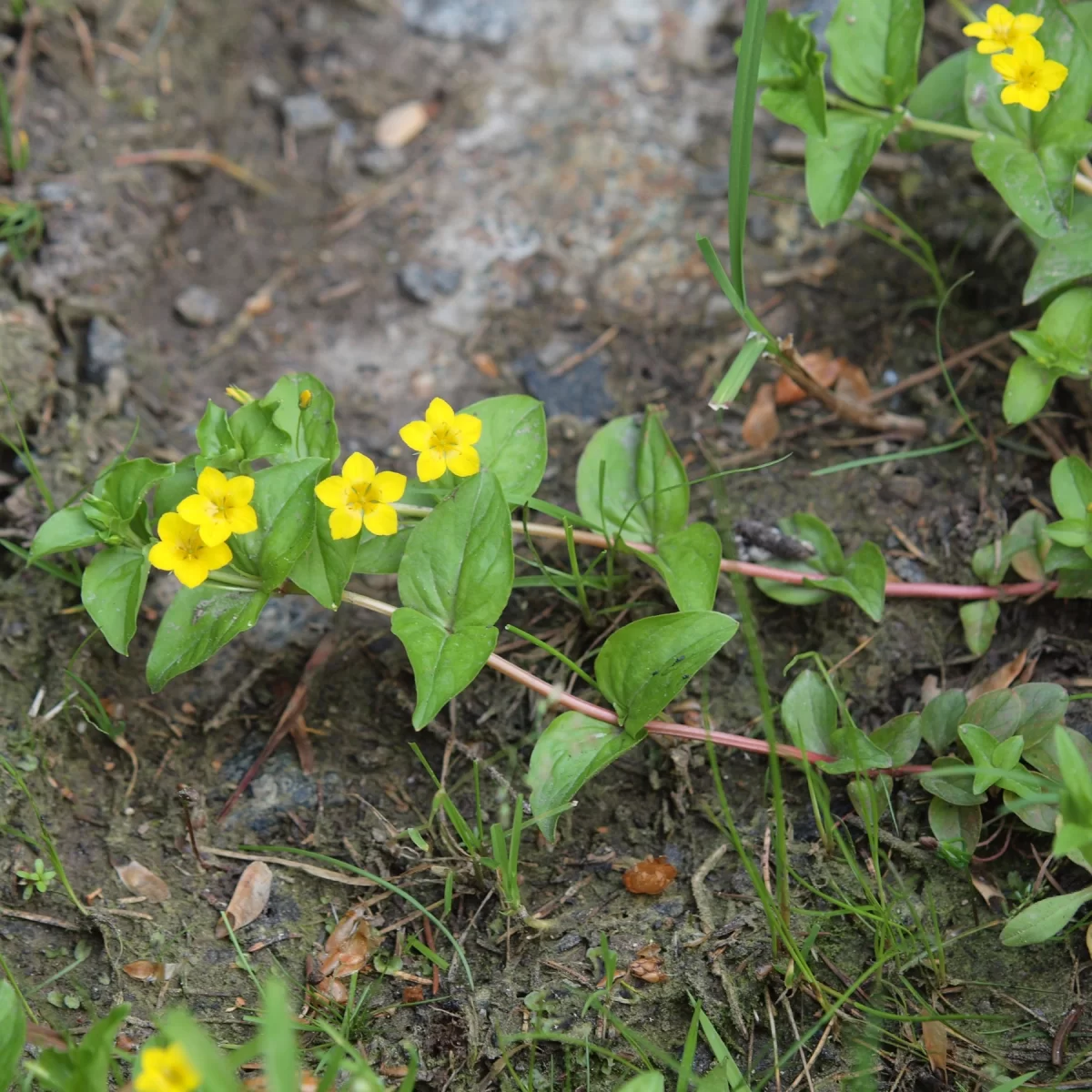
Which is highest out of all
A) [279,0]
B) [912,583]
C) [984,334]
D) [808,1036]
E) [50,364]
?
[279,0]

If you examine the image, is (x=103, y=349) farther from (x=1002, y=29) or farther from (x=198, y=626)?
(x=1002, y=29)

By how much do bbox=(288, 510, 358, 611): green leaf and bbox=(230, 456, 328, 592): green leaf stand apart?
1.4 inches

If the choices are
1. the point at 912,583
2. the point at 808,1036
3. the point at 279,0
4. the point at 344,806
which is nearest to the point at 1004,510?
the point at 912,583

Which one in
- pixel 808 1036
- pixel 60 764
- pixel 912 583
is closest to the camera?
pixel 808 1036

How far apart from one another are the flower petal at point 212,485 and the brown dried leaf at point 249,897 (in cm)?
95

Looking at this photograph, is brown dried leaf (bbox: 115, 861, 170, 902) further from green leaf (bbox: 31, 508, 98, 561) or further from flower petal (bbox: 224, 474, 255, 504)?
flower petal (bbox: 224, 474, 255, 504)

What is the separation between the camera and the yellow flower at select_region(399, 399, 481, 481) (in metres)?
2.53

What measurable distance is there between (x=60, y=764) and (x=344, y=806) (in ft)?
2.48

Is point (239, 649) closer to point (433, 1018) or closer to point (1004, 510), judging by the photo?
point (433, 1018)

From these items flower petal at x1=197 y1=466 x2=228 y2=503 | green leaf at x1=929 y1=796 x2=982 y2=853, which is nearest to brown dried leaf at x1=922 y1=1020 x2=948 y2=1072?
green leaf at x1=929 y1=796 x2=982 y2=853

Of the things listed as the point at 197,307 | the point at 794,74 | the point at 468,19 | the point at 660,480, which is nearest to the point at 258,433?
the point at 660,480

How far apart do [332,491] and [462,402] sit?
121 centimetres

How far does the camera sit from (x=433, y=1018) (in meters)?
2.37

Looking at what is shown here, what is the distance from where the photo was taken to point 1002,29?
109 inches
